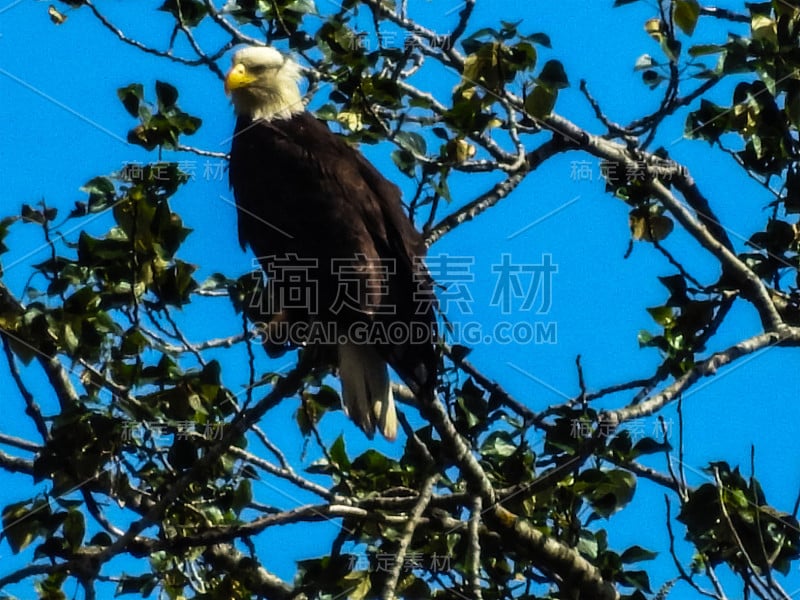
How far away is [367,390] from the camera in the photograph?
12.7ft

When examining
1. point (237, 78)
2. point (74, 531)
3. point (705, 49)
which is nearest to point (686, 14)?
point (705, 49)

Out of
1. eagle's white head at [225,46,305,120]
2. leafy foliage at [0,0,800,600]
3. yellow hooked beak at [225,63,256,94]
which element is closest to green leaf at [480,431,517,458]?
leafy foliage at [0,0,800,600]

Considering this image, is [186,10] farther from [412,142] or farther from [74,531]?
[74,531]

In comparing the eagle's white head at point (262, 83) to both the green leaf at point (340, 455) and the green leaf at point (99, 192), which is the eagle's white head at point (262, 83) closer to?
the green leaf at point (99, 192)

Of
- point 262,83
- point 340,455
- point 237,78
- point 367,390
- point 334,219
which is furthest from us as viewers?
point 262,83

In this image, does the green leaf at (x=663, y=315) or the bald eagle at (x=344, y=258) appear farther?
the bald eagle at (x=344, y=258)

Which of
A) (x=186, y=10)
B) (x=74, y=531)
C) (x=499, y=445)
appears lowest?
(x=74, y=531)

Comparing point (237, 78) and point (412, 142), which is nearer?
point (412, 142)

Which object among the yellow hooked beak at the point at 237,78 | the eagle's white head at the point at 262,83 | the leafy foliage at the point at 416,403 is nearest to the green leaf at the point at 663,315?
the leafy foliage at the point at 416,403

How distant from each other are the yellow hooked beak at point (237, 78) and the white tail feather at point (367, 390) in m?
1.54

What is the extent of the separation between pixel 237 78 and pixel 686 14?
2121 millimetres

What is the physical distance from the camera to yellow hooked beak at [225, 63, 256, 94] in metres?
4.99

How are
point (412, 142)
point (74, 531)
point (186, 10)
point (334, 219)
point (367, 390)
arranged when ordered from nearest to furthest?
point (74, 531) < point (412, 142) < point (186, 10) < point (367, 390) < point (334, 219)

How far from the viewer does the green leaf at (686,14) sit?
3504 mm
